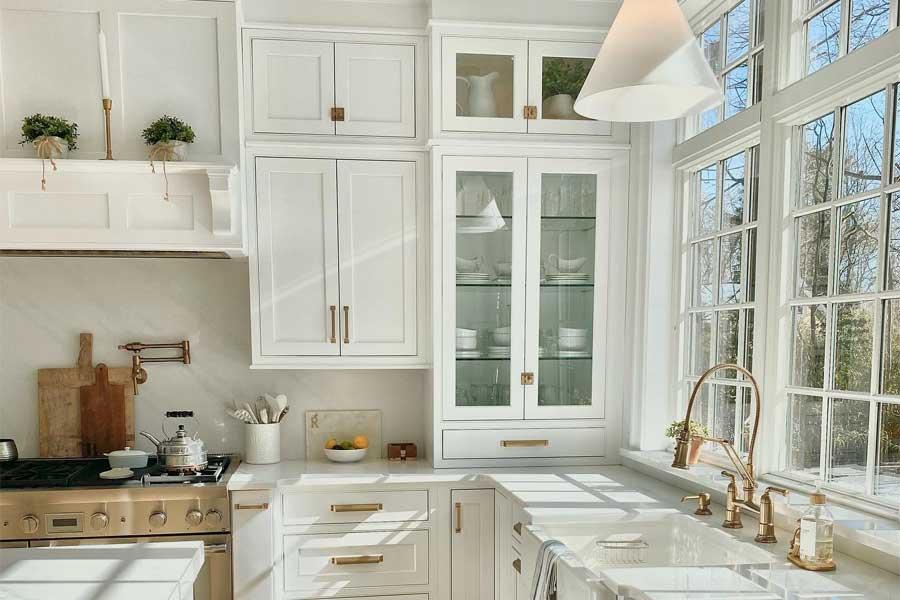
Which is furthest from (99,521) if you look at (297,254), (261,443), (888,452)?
(888,452)

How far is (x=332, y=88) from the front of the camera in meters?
2.88

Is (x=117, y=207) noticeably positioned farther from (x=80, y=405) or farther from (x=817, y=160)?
(x=817, y=160)

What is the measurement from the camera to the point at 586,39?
2.93m

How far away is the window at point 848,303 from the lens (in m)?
1.80

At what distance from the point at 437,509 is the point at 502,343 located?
74cm

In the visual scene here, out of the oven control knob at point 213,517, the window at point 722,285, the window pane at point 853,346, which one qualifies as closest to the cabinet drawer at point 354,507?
the oven control knob at point 213,517

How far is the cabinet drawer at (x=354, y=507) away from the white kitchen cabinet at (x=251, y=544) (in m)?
0.09

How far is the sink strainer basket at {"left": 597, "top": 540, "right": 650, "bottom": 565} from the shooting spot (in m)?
2.13

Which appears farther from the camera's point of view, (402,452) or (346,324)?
(402,452)

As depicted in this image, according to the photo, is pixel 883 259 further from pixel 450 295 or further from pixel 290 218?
pixel 290 218

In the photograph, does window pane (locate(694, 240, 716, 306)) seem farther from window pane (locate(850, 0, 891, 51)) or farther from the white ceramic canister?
the white ceramic canister

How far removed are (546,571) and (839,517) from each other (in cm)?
79

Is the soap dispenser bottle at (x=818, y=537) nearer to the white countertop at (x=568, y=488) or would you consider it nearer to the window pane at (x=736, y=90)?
the white countertop at (x=568, y=488)

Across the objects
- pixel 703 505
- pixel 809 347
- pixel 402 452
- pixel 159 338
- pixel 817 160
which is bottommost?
pixel 402 452
